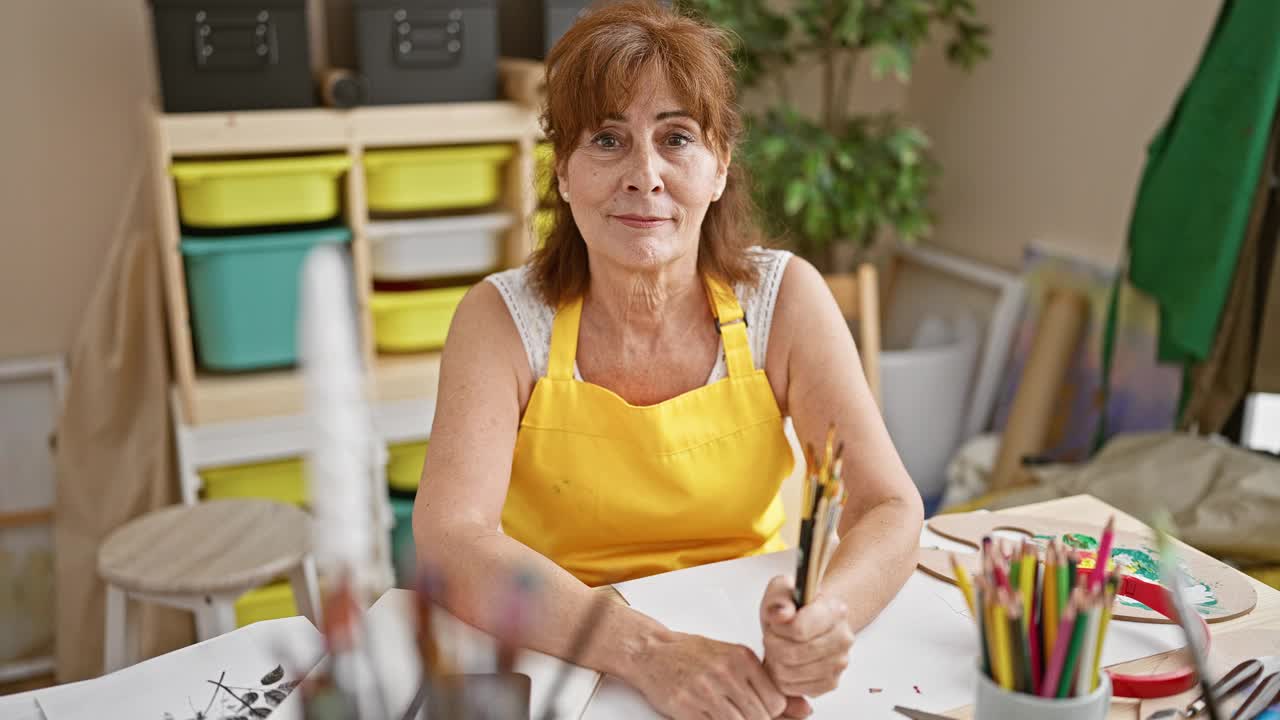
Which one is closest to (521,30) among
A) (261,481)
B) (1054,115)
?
(261,481)

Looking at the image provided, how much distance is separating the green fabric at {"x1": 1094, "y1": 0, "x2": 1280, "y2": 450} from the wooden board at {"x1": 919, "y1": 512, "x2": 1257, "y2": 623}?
1106 millimetres

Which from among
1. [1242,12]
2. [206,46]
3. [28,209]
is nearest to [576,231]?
[206,46]

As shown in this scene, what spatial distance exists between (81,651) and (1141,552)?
93.4 inches

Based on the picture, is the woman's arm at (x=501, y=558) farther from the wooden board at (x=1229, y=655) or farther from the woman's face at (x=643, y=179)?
the wooden board at (x=1229, y=655)

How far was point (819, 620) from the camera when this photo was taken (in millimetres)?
924

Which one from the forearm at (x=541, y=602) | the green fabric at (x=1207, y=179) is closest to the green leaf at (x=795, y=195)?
the green fabric at (x=1207, y=179)

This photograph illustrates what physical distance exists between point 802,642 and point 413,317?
1776mm

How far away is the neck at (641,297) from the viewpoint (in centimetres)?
145

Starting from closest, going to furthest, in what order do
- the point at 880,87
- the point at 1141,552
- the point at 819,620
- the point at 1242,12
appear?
the point at 819,620, the point at 1141,552, the point at 1242,12, the point at 880,87

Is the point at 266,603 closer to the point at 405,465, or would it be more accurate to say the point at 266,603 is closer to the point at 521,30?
the point at 405,465

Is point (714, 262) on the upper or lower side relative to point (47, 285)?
upper

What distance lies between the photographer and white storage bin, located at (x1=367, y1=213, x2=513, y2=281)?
2443 millimetres

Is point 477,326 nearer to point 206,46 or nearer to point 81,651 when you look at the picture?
point 206,46

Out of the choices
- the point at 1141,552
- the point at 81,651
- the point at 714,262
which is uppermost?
the point at 714,262
